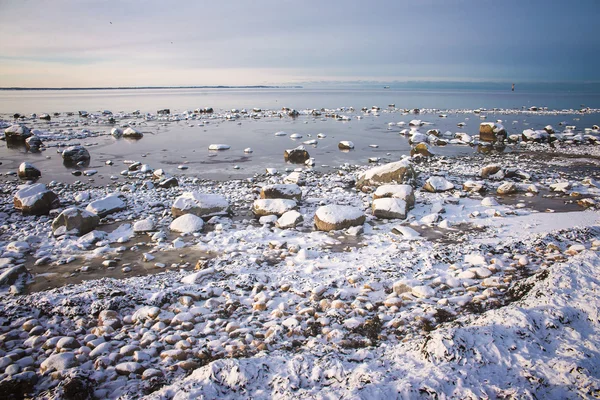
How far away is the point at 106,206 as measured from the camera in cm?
870

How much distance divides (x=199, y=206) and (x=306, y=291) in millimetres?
4570

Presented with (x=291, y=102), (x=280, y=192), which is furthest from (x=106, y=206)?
(x=291, y=102)

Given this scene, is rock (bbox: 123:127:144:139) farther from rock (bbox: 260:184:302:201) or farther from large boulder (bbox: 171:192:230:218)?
rock (bbox: 260:184:302:201)

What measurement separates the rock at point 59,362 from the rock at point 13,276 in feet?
9.34

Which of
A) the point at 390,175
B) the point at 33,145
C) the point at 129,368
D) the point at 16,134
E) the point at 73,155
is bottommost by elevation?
the point at 129,368

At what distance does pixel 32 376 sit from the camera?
317 centimetres

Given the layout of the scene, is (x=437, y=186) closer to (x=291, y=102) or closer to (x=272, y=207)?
(x=272, y=207)

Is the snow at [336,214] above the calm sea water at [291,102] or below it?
below

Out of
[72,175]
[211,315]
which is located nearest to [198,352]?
[211,315]

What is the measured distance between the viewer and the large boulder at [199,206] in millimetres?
8305

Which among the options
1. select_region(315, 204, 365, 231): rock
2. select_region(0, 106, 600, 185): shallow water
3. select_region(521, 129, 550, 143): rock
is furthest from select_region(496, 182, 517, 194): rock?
select_region(521, 129, 550, 143): rock

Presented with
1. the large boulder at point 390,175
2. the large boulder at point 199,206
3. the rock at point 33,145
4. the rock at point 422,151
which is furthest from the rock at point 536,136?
the rock at point 33,145

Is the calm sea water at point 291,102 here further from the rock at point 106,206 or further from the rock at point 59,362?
the rock at point 59,362

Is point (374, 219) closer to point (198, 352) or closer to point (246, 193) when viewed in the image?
point (246, 193)
